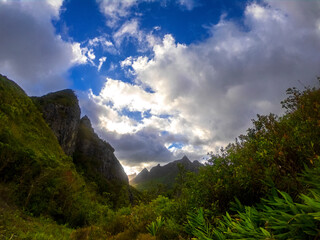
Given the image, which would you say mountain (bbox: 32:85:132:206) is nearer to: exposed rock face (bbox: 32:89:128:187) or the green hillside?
exposed rock face (bbox: 32:89:128:187)

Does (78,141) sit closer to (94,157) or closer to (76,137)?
(76,137)

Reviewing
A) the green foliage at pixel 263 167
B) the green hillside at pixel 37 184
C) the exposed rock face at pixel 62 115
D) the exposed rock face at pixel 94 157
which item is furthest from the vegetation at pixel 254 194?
the exposed rock face at pixel 94 157

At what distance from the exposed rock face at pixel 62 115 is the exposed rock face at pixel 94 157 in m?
7.02

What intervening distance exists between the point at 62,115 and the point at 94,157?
22.3 meters

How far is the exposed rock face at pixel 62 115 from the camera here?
215 ft

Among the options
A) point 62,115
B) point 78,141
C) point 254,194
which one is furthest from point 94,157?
point 254,194

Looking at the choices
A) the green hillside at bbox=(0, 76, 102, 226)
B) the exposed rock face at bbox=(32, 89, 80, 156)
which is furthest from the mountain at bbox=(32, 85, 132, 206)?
the green hillside at bbox=(0, 76, 102, 226)

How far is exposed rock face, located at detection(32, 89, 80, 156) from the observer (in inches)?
2576

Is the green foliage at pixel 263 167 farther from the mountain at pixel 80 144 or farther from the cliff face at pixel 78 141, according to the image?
the cliff face at pixel 78 141

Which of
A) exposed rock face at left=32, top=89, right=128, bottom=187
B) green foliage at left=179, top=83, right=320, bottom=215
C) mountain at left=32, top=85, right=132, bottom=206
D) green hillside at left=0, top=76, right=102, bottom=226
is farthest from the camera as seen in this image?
exposed rock face at left=32, top=89, right=128, bottom=187

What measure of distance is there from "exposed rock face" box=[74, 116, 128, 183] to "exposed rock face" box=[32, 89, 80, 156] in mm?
7022

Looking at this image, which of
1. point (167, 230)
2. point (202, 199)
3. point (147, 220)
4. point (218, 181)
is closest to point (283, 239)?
point (218, 181)

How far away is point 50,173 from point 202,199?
502 inches

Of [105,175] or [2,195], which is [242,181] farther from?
[105,175]
